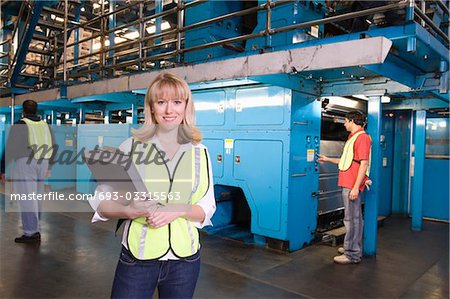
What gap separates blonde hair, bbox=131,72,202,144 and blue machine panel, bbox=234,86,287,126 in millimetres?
2702

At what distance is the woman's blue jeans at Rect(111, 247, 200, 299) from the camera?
139 centimetres

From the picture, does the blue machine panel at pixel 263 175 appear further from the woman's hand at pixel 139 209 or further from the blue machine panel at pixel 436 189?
the blue machine panel at pixel 436 189

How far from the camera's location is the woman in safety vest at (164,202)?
1383 millimetres

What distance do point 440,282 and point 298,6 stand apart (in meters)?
3.20

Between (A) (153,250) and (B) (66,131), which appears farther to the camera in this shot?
(B) (66,131)

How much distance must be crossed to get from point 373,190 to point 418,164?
1.90 m

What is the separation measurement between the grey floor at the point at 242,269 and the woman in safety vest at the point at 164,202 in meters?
1.66

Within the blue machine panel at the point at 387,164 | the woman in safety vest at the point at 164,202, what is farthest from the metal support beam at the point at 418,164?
the woman in safety vest at the point at 164,202

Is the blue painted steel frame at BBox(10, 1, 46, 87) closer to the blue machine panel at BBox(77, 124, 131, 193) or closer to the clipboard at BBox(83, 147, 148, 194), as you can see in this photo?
the blue machine panel at BBox(77, 124, 131, 193)

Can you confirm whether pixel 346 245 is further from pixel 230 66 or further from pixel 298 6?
pixel 298 6

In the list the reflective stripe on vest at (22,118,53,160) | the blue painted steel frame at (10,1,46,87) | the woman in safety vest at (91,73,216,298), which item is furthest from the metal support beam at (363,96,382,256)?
the blue painted steel frame at (10,1,46,87)

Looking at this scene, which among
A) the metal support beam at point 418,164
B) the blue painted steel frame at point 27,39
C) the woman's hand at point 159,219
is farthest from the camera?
the metal support beam at point 418,164

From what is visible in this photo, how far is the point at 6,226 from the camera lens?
483cm

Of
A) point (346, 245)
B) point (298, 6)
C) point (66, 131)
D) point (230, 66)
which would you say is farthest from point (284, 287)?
point (66, 131)
